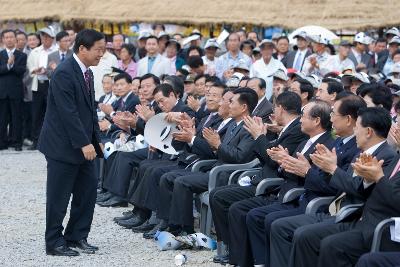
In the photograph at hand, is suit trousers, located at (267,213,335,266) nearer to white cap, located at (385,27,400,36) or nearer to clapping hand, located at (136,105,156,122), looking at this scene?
clapping hand, located at (136,105,156,122)

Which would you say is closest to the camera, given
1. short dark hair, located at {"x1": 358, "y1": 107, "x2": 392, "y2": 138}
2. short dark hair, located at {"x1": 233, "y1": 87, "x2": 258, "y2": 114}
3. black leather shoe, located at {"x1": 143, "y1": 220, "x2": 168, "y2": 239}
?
short dark hair, located at {"x1": 358, "y1": 107, "x2": 392, "y2": 138}

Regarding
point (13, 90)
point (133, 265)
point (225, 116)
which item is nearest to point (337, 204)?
point (133, 265)

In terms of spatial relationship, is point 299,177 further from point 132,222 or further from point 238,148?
point 132,222

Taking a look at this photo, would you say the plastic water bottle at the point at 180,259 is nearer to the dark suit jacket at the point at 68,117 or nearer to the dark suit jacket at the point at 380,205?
the dark suit jacket at the point at 68,117

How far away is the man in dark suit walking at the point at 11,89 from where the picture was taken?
16625 millimetres

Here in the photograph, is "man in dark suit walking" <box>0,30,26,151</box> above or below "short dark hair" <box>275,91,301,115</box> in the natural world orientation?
below

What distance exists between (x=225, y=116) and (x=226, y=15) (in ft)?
21.3

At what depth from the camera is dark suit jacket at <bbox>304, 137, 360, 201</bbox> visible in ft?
23.3

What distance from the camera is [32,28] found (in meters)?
20.1

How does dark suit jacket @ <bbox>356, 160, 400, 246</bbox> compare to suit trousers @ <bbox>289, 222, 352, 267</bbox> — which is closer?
dark suit jacket @ <bbox>356, 160, 400, 246</bbox>

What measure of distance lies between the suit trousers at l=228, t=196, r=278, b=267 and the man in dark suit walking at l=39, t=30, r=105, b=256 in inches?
53.7

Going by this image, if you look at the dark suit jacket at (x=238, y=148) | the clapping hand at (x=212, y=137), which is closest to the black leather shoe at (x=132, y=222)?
the dark suit jacket at (x=238, y=148)

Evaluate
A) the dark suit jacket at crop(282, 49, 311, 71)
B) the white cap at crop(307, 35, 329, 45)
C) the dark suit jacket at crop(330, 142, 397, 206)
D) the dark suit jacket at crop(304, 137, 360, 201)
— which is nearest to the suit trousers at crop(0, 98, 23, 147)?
the dark suit jacket at crop(282, 49, 311, 71)

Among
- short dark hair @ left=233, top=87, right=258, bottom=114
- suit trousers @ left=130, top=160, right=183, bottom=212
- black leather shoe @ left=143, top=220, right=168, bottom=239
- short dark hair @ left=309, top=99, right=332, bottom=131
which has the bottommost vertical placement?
black leather shoe @ left=143, top=220, right=168, bottom=239
